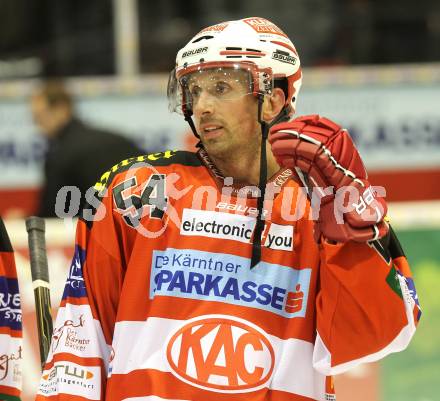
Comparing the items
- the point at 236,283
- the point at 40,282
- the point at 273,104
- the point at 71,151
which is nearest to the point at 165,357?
the point at 236,283

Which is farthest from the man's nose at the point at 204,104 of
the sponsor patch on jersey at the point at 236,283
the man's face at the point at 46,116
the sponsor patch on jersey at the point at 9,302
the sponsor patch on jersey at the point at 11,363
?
the man's face at the point at 46,116

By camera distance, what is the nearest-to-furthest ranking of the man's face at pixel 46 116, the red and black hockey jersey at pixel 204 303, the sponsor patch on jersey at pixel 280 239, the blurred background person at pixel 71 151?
the red and black hockey jersey at pixel 204 303 → the sponsor patch on jersey at pixel 280 239 → the blurred background person at pixel 71 151 → the man's face at pixel 46 116

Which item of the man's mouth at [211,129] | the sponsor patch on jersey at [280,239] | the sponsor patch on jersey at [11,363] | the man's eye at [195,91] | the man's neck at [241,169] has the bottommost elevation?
the sponsor patch on jersey at [11,363]

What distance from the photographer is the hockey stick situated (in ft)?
10.5

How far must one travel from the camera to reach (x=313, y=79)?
7660 mm

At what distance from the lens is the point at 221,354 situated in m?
2.77

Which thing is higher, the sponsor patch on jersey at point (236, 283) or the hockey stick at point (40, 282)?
the sponsor patch on jersey at point (236, 283)

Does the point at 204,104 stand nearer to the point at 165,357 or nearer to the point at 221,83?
the point at 221,83

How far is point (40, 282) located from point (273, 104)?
2.75ft

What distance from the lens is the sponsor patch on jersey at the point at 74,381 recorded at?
288cm

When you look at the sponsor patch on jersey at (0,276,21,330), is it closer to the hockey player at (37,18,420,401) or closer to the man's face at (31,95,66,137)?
the hockey player at (37,18,420,401)

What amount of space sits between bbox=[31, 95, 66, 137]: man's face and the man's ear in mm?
3773

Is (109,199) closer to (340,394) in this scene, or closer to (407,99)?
(340,394)

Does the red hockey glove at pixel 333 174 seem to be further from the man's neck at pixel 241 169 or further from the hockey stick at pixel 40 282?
the hockey stick at pixel 40 282
